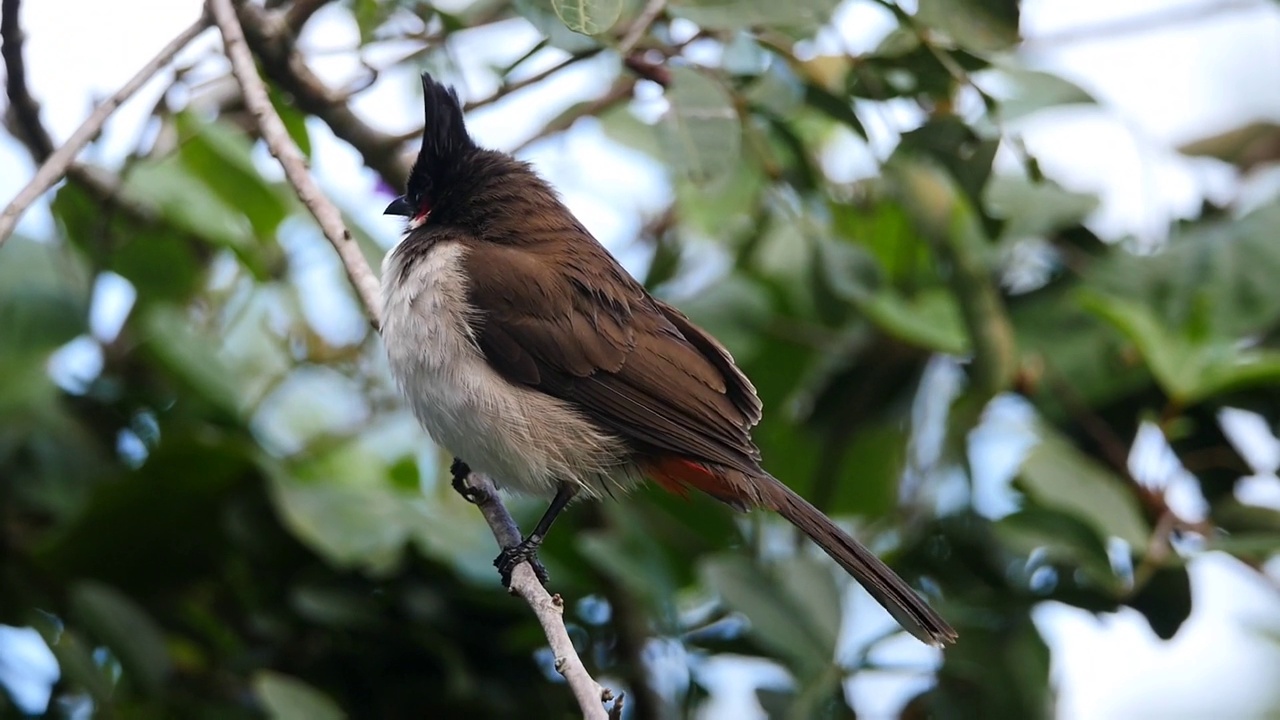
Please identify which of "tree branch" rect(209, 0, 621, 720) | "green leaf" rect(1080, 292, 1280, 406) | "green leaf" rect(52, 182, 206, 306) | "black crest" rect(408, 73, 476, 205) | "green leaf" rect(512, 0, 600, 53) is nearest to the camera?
"tree branch" rect(209, 0, 621, 720)

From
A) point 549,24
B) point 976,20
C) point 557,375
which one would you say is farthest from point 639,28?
point 557,375

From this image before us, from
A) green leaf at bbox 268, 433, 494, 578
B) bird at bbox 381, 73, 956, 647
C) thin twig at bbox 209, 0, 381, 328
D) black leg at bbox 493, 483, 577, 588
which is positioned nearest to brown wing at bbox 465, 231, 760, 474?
bird at bbox 381, 73, 956, 647

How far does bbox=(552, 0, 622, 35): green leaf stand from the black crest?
1.13m

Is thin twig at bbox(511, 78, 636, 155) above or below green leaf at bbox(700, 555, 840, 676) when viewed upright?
above

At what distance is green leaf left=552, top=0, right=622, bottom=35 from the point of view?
243cm

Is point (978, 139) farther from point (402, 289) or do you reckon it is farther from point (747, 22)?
point (402, 289)

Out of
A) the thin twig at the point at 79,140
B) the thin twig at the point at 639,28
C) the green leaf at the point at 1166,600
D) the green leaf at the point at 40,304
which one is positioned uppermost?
the thin twig at the point at 79,140

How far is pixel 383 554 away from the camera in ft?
10.8

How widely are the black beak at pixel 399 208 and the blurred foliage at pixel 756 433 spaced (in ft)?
1.28

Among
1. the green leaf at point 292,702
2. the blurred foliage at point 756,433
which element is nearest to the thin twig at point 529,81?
the blurred foliage at point 756,433

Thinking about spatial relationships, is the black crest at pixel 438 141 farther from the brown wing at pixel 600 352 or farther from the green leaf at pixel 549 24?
the green leaf at pixel 549 24

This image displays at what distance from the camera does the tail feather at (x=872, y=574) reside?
9.62 ft

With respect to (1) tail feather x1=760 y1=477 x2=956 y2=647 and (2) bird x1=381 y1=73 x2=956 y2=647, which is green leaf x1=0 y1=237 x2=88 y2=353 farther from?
(1) tail feather x1=760 y1=477 x2=956 y2=647

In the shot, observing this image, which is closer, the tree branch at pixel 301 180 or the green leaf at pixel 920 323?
the tree branch at pixel 301 180
